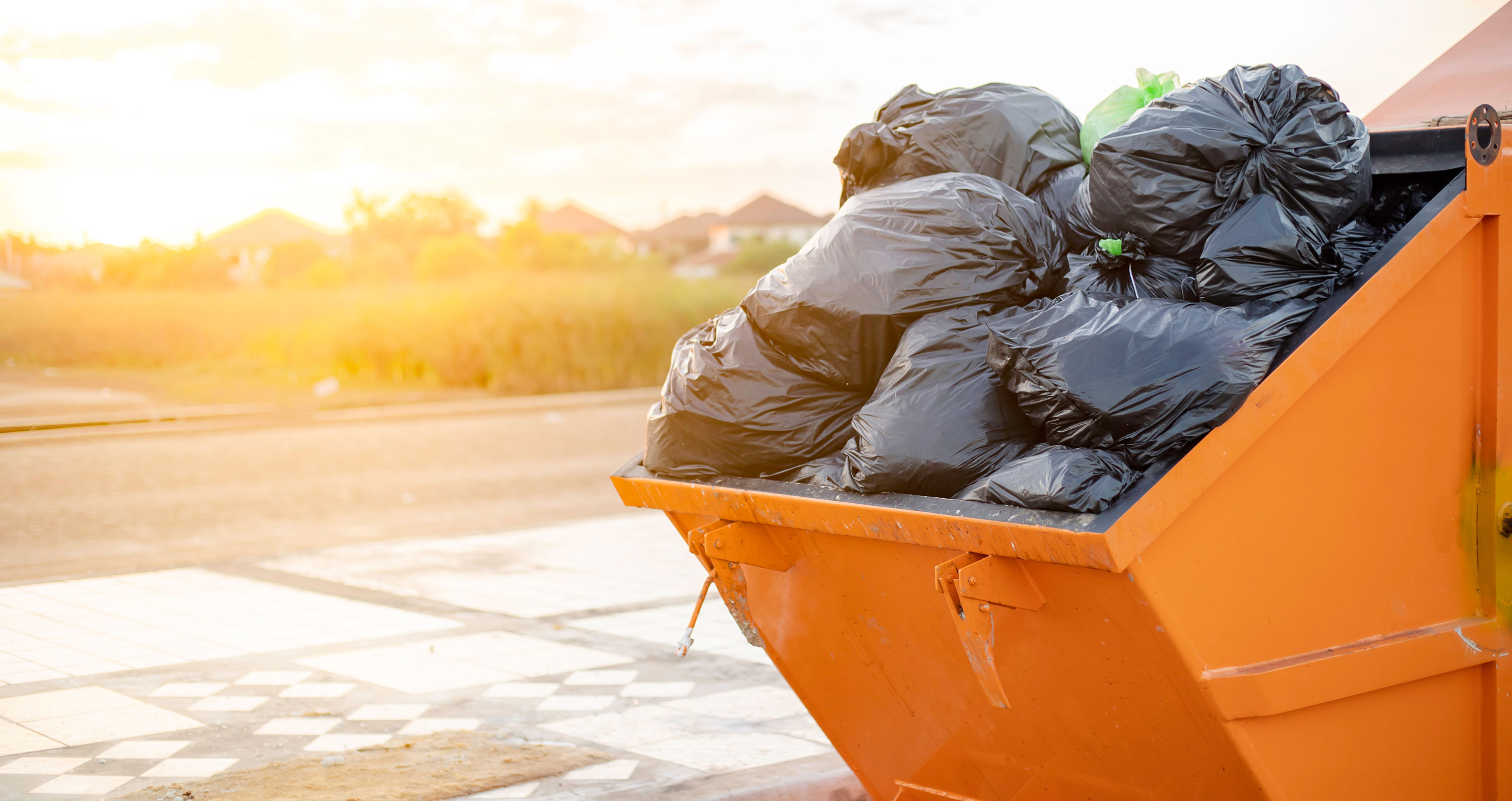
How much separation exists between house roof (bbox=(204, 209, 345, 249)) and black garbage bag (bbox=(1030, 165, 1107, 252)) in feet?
62.0

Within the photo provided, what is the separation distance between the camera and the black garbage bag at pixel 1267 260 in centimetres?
225

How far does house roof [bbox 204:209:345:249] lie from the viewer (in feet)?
66.6

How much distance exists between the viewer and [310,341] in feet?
60.7

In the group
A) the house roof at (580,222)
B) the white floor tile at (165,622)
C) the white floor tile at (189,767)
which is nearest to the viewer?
the white floor tile at (189,767)

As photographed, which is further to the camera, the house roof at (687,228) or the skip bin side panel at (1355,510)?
the house roof at (687,228)

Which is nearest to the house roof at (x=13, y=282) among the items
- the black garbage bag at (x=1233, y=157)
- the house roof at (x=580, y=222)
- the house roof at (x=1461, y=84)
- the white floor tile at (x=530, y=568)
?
the white floor tile at (x=530, y=568)

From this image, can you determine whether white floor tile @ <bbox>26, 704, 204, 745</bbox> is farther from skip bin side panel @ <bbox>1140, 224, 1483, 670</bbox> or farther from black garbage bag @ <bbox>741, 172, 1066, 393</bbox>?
skip bin side panel @ <bbox>1140, 224, 1483, 670</bbox>

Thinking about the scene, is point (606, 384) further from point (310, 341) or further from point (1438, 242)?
point (1438, 242)

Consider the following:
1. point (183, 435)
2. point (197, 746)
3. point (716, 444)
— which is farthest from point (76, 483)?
point (716, 444)

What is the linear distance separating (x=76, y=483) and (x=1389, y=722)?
389 inches

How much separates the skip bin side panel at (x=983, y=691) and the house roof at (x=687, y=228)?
184ft

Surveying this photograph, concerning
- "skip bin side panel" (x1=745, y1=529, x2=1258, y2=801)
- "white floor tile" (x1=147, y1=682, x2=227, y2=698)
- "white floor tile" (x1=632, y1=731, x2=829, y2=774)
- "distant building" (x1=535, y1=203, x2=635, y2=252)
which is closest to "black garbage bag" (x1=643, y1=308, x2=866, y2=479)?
"skip bin side panel" (x1=745, y1=529, x2=1258, y2=801)

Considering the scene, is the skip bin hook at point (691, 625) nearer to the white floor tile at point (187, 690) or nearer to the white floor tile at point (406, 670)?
the white floor tile at point (406, 670)

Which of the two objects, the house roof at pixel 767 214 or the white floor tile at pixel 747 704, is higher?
the house roof at pixel 767 214
